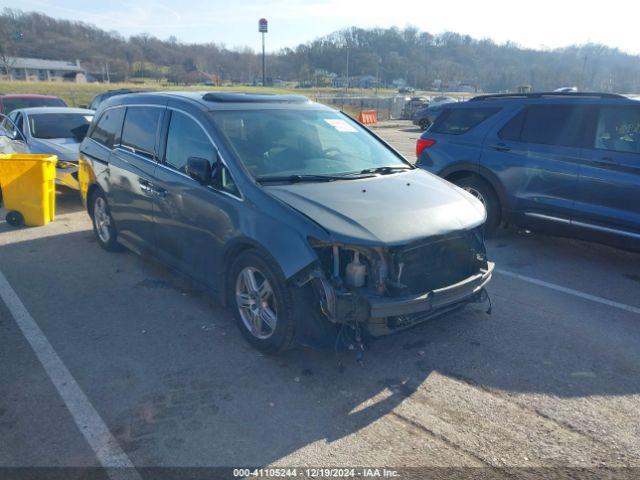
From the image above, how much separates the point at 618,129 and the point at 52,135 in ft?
30.4

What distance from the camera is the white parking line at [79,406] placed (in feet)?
8.77

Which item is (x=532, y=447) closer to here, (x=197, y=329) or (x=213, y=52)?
(x=197, y=329)

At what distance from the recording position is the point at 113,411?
10.2 ft

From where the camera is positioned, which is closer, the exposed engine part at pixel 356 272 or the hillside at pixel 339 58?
the exposed engine part at pixel 356 272

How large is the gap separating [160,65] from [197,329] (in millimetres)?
117978

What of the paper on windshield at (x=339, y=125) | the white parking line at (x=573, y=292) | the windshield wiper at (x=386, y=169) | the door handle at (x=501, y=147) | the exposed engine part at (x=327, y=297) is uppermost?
the paper on windshield at (x=339, y=125)

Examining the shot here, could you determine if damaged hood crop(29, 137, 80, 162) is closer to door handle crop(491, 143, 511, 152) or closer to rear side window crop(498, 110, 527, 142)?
door handle crop(491, 143, 511, 152)

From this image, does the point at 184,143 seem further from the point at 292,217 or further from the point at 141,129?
the point at 292,217

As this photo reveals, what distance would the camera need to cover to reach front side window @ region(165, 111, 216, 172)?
13.6ft

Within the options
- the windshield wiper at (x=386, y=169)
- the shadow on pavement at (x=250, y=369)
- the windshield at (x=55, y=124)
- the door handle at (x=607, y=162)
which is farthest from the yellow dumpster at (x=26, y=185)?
the door handle at (x=607, y=162)

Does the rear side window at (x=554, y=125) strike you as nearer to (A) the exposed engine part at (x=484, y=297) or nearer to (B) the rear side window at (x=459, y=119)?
(B) the rear side window at (x=459, y=119)

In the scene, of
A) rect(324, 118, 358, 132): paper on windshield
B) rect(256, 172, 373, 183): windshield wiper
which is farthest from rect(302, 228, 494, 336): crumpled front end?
rect(324, 118, 358, 132): paper on windshield

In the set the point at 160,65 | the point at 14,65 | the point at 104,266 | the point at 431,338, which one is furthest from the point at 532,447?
the point at 160,65

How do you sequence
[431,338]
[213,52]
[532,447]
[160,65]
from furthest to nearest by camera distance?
1. [213,52]
2. [160,65]
3. [431,338]
4. [532,447]
